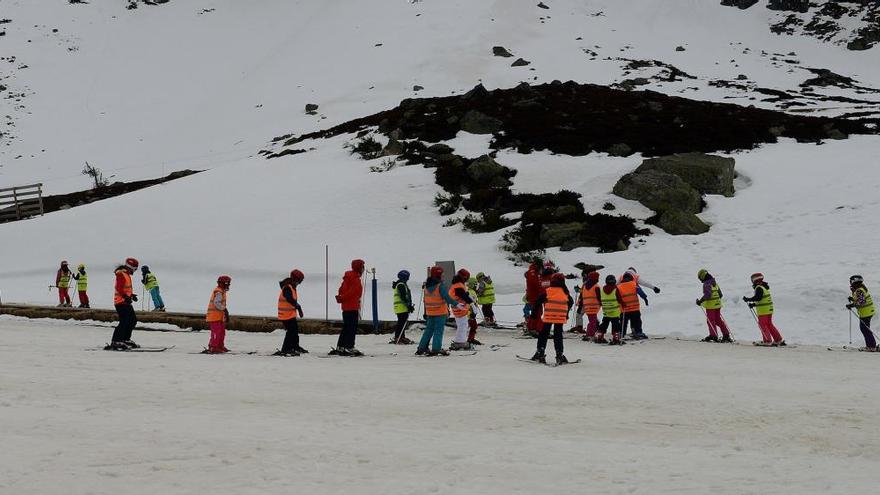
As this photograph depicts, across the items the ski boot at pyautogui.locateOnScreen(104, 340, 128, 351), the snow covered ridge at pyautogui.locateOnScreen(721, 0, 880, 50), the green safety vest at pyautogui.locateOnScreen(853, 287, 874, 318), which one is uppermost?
the snow covered ridge at pyautogui.locateOnScreen(721, 0, 880, 50)

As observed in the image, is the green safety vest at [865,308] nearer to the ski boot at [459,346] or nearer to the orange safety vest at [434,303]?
the ski boot at [459,346]

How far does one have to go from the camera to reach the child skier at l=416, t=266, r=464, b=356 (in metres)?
13.2

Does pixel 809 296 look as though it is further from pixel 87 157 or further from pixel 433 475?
pixel 87 157

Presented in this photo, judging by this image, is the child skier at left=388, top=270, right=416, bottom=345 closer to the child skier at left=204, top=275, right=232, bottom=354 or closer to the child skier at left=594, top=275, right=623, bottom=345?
the child skier at left=204, top=275, right=232, bottom=354

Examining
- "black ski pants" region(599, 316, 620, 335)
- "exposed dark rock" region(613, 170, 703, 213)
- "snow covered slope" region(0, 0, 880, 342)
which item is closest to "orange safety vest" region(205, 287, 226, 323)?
"black ski pants" region(599, 316, 620, 335)

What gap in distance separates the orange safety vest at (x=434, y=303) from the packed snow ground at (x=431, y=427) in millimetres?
1298

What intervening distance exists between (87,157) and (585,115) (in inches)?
1970

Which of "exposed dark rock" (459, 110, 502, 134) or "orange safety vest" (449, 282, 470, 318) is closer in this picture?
"orange safety vest" (449, 282, 470, 318)

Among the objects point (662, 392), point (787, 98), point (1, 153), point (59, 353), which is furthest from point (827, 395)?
point (1, 153)

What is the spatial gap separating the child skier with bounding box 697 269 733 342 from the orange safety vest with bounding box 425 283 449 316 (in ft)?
20.4

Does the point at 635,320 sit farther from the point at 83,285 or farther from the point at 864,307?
the point at 83,285

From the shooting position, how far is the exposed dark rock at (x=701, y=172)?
30234 mm

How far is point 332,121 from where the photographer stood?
2655 inches

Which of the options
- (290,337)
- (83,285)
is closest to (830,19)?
(83,285)
